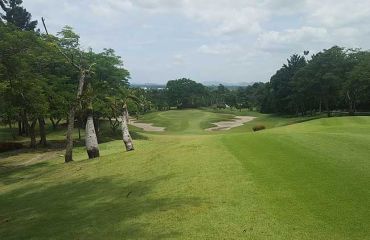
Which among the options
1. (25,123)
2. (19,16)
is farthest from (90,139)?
(19,16)

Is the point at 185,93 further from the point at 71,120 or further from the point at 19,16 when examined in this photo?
the point at 71,120

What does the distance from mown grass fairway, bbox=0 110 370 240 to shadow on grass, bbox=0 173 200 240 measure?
0.13 ft

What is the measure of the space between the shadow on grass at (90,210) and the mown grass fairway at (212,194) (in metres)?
0.04

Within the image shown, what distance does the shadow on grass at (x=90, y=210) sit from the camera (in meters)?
11.2

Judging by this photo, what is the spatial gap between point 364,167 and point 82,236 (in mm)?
9367

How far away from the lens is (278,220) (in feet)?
33.2

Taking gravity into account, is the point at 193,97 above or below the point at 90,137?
above

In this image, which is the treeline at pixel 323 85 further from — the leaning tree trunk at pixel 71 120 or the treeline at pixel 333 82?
the leaning tree trunk at pixel 71 120

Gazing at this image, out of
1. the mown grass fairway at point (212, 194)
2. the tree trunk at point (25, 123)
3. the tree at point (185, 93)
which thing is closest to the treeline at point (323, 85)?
the tree at point (185, 93)

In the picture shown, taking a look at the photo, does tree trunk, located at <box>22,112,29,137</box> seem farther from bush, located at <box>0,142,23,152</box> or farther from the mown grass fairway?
the mown grass fairway

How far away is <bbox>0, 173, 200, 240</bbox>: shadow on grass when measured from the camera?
442 inches

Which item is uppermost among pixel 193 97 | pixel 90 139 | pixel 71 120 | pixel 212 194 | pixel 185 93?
pixel 185 93

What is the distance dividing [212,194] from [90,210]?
13.3 ft

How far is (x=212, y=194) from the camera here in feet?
42.6
